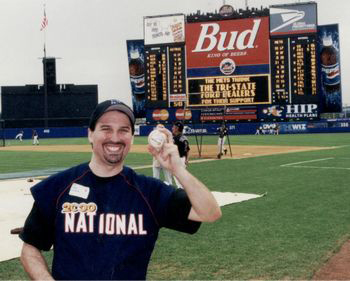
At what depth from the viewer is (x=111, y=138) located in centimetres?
274

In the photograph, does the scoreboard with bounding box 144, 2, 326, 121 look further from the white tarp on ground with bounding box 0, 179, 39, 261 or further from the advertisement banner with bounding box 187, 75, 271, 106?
the white tarp on ground with bounding box 0, 179, 39, 261

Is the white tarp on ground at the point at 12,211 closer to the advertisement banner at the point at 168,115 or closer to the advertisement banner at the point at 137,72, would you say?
the advertisement banner at the point at 168,115

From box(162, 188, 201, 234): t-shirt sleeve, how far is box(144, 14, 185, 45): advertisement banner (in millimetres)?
45111

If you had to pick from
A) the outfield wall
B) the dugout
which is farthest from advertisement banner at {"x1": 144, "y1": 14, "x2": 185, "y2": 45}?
the dugout

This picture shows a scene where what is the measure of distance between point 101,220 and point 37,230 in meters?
0.39

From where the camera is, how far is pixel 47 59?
62156mm

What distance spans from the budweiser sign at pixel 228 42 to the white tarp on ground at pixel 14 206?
33.3 metres

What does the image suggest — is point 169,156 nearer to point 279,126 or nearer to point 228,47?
point 228,47

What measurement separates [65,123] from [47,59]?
28.8 ft

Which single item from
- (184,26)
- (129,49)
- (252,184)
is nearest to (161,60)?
(184,26)

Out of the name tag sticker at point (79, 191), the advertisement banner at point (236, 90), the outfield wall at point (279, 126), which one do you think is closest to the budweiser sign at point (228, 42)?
the advertisement banner at point (236, 90)

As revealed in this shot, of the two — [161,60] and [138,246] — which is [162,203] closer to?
[138,246]

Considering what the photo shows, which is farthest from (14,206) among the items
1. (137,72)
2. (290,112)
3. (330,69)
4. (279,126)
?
(137,72)

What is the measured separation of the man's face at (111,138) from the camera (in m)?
2.73
